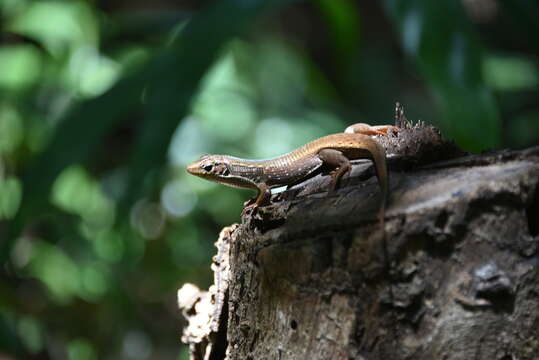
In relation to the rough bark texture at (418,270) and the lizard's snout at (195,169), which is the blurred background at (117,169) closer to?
the lizard's snout at (195,169)

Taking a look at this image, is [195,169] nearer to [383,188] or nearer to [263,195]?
[263,195]

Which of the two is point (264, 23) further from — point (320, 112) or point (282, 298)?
point (282, 298)

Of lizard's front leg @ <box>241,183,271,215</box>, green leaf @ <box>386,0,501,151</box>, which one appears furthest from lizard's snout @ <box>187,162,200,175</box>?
green leaf @ <box>386,0,501,151</box>

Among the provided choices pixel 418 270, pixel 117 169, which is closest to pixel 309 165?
pixel 418 270

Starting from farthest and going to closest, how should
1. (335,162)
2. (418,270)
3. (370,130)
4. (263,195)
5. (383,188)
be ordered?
1. (370,130)
2. (263,195)
3. (335,162)
4. (383,188)
5. (418,270)

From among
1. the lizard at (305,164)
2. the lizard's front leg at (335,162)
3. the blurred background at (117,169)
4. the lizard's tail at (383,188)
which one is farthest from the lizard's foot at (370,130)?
the blurred background at (117,169)

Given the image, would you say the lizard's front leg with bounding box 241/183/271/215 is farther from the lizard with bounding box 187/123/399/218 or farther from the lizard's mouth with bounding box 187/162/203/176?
the lizard's mouth with bounding box 187/162/203/176
